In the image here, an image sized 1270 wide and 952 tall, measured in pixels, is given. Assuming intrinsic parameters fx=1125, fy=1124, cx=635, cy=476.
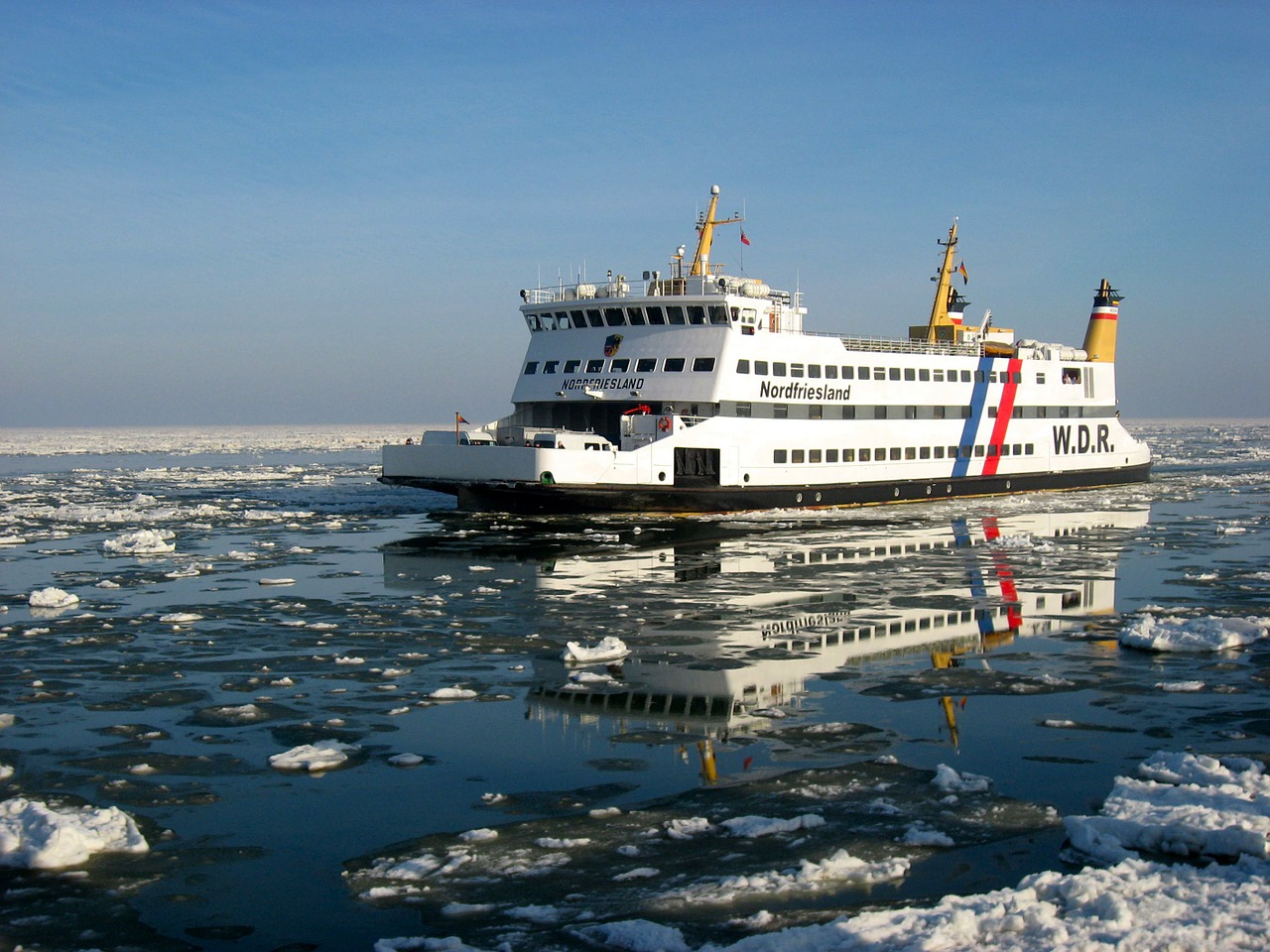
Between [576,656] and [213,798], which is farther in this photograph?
[576,656]

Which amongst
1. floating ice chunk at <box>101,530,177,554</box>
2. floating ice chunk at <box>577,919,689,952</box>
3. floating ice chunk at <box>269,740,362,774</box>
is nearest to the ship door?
floating ice chunk at <box>101,530,177,554</box>

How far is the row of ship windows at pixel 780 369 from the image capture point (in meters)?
29.8

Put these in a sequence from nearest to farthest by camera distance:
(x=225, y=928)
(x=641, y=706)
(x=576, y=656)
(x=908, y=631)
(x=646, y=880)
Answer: (x=225, y=928) → (x=646, y=880) → (x=641, y=706) → (x=576, y=656) → (x=908, y=631)

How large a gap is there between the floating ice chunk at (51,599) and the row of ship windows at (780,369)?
1647cm

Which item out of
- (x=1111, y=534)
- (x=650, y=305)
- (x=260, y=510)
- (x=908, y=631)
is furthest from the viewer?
(x=260, y=510)

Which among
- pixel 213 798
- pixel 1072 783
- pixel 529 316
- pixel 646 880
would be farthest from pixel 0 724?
pixel 529 316

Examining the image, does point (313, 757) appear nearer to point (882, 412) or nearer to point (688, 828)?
point (688, 828)

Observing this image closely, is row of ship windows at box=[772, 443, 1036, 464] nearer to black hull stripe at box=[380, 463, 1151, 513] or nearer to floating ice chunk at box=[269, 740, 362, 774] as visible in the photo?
black hull stripe at box=[380, 463, 1151, 513]

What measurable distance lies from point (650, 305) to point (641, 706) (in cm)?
2017

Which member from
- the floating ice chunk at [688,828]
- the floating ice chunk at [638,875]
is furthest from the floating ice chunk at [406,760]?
the floating ice chunk at [638,875]

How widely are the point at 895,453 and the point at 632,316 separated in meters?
9.58

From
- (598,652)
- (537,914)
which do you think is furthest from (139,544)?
(537,914)

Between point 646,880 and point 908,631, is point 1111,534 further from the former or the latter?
point 646,880

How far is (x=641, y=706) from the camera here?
36.7ft
